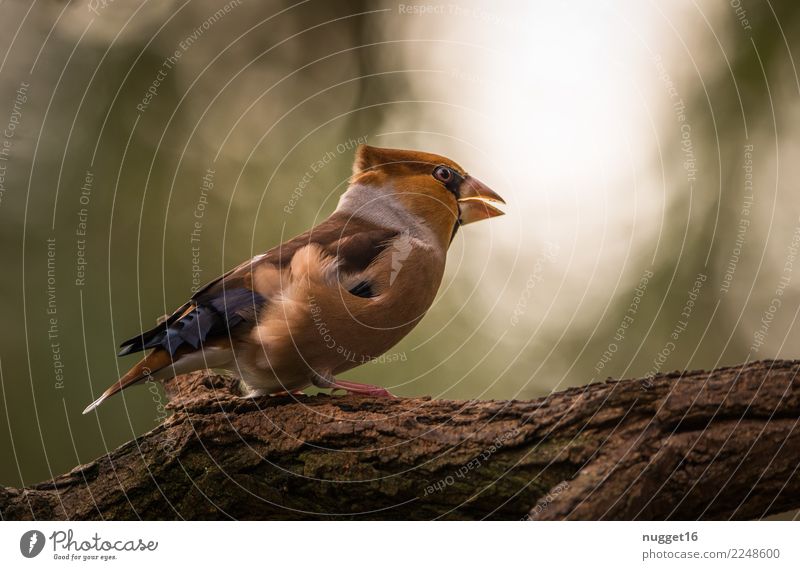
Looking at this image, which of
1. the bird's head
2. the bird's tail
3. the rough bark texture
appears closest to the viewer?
the rough bark texture

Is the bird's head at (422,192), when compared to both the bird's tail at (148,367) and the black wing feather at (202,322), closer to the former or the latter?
the black wing feather at (202,322)

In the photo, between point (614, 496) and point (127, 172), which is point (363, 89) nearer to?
point (127, 172)

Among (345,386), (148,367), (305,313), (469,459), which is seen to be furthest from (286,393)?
(469,459)

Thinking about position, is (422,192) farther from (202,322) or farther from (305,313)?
(202,322)

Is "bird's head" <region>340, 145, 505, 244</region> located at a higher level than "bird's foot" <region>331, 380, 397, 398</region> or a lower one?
higher

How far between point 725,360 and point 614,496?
2047mm

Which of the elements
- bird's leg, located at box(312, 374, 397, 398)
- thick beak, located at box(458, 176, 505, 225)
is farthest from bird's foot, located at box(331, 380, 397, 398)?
thick beak, located at box(458, 176, 505, 225)

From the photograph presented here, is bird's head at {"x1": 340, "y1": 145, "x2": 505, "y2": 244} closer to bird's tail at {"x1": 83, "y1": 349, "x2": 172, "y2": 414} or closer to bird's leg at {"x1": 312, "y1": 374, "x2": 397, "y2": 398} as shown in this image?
bird's leg at {"x1": 312, "y1": 374, "x2": 397, "y2": 398}

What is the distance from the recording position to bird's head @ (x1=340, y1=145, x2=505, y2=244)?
9.59 feet

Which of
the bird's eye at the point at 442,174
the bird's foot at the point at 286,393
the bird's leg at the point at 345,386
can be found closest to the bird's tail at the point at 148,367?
the bird's foot at the point at 286,393

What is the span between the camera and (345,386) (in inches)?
106

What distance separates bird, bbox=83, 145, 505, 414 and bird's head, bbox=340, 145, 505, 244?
0.30 ft

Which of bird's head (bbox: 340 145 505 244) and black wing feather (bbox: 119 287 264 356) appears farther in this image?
bird's head (bbox: 340 145 505 244)

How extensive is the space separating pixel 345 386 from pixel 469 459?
1.90ft
